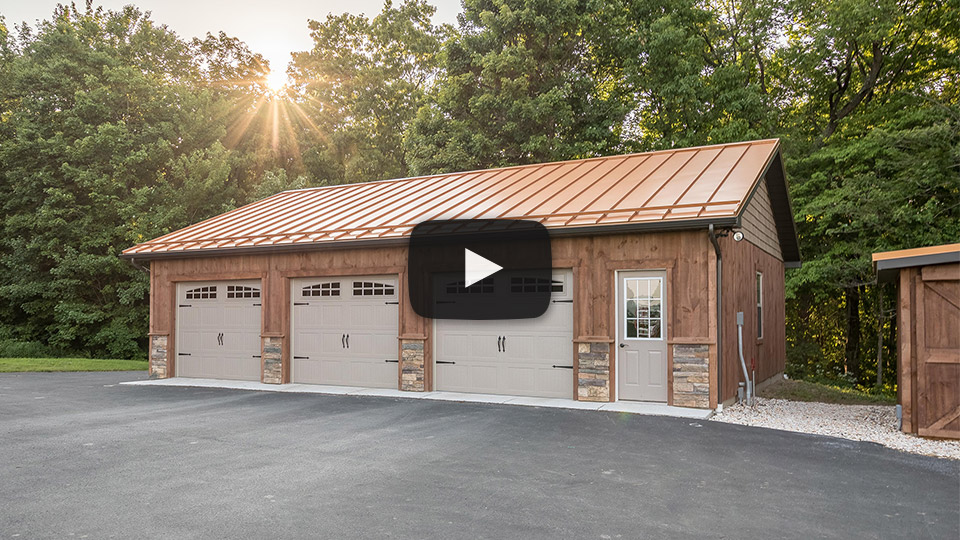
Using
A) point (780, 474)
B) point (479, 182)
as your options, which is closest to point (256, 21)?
point (479, 182)

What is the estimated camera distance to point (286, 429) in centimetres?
845

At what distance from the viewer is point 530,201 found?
12141 millimetres

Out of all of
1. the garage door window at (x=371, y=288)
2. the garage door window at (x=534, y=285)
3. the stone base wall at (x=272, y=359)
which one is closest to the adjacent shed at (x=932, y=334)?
the garage door window at (x=534, y=285)

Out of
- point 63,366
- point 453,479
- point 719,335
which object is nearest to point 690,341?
point 719,335

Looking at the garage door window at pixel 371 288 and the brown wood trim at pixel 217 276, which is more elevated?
the brown wood trim at pixel 217 276

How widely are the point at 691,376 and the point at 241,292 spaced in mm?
9018

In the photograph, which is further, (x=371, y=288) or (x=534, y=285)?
(x=371, y=288)

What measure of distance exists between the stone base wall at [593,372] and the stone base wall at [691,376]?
103cm

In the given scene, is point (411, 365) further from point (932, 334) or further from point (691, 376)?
point (932, 334)

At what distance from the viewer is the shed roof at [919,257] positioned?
7391mm

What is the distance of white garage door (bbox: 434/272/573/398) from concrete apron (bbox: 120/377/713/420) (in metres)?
0.23

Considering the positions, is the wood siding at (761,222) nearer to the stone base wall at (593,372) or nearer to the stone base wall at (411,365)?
the stone base wall at (593,372)

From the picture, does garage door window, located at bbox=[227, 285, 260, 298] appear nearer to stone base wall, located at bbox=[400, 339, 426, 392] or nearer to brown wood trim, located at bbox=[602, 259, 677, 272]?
stone base wall, located at bbox=[400, 339, 426, 392]

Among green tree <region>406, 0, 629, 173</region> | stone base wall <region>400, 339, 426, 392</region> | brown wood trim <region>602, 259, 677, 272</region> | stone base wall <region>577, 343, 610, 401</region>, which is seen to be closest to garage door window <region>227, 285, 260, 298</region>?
stone base wall <region>400, 339, 426, 392</region>
